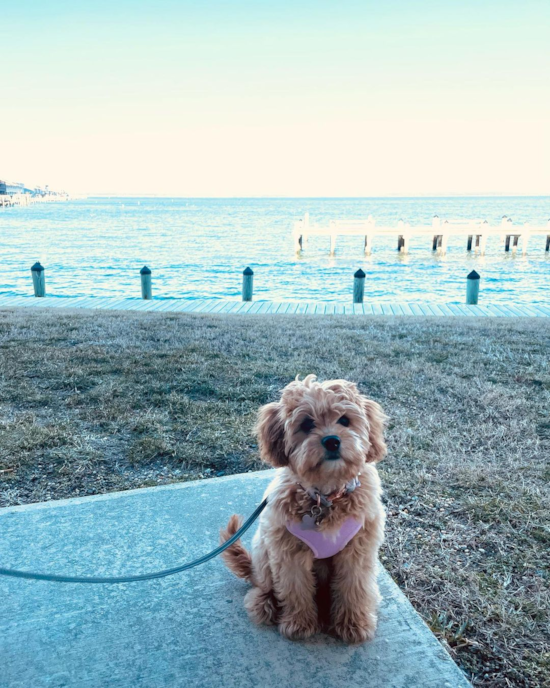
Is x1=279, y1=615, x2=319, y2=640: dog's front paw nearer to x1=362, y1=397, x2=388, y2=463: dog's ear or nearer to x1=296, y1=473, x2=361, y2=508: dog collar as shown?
x1=296, y1=473, x2=361, y2=508: dog collar

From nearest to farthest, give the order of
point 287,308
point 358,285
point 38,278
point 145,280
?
point 287,308 → point 358,285 → point 145,280 → point 38,278

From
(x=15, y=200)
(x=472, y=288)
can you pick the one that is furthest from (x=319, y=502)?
(x=15, y=200)

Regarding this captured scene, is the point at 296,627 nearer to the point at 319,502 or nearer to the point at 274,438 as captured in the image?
the point at 319,502

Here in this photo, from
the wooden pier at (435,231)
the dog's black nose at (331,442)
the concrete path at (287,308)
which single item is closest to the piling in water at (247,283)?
the concrete path at (287,308)

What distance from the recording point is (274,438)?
7.59ft

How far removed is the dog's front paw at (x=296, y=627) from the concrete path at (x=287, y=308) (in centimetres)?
993

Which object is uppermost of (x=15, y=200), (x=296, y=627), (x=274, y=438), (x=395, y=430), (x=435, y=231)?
(x=15, y=200)

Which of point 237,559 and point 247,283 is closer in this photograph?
point 237,559

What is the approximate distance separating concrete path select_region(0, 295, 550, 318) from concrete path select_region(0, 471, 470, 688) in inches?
363

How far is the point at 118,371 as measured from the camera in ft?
20.3

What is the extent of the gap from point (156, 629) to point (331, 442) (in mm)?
1186

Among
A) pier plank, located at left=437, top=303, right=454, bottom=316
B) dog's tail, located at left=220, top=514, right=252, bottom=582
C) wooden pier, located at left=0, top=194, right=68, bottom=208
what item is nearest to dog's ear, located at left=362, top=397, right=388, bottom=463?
dog's tail, located at left=220, top=514, right=252, bottom=582

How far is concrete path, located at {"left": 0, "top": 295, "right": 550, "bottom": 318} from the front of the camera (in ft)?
40.3

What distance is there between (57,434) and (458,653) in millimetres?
3356
